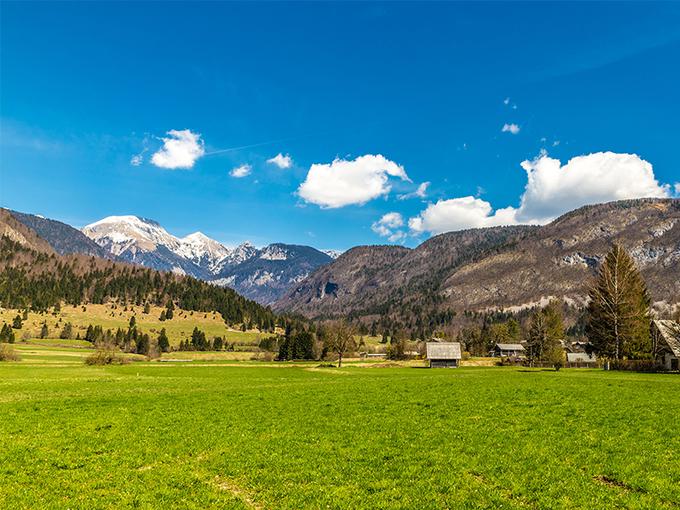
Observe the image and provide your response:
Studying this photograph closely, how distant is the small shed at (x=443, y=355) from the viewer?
385 ft

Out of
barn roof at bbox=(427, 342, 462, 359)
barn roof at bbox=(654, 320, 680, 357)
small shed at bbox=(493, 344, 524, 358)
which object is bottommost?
small shed at bbox=(493, 344, 524, 358)

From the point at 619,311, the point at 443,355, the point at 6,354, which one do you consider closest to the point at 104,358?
the point at 6,354

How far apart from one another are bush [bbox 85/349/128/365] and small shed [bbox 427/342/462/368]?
259ft

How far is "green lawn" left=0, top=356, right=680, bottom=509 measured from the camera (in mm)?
14336

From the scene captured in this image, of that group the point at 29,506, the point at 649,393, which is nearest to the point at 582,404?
the point at 649,393

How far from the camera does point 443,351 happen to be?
389ft

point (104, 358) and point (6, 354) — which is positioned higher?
point (6, 354)

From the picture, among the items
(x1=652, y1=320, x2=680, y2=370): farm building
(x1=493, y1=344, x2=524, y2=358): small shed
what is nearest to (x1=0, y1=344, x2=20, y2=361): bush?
(x1=652, y1=320, x2=680, y2=370): farm building

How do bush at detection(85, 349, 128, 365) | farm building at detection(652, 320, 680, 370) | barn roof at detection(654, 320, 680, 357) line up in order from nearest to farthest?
farm building at detection(652, 320, 680, 370), barn roof at detection(654, 320, 680, 357), bush at detection(85, 349, 128, 365)

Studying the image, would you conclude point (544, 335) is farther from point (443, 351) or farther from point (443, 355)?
point (443, 355)

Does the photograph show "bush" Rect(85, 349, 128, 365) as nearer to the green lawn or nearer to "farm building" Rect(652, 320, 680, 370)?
the green lawn

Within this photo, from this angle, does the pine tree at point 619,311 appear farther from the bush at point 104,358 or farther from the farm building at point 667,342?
the bush at point 104,358

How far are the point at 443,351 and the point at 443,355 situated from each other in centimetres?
122

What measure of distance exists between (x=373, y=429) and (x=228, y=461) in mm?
9113
